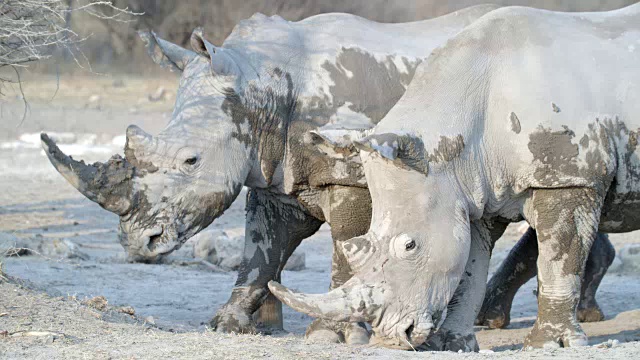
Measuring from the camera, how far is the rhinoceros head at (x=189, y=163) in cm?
680

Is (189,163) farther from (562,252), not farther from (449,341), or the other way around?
(562,252)

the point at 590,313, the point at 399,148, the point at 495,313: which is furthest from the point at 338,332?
the point at 590,313

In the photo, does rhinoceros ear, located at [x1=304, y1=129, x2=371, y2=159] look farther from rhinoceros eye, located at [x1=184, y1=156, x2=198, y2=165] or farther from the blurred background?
the blurred background

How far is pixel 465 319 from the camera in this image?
21.0 ft

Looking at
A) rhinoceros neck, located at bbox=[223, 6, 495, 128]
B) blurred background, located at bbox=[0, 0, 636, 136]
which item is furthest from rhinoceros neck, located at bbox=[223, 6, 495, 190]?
blurred background, located at bbox=[0, 0, 636, 136]

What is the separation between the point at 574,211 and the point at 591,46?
95 cm

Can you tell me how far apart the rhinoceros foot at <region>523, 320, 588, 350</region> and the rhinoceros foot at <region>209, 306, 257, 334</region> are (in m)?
2.03

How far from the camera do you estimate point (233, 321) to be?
751cm

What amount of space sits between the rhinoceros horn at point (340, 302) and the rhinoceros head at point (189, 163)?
4.65ft

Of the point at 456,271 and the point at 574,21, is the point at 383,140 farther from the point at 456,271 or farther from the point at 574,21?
the point at 574,21

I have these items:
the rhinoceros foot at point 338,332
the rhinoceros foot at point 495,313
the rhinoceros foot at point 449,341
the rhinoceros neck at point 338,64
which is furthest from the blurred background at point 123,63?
the rhinoceros foot at point 449,341

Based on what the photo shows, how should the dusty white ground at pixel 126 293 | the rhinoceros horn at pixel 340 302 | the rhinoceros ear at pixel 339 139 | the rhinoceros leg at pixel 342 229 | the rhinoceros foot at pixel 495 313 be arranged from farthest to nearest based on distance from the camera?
the rhinoceros foot at pixel 495 313
the rhinoceros leg at pixel 342 229
the rhinoceros ear at pixel 339 139
the rhinoceros horn at pixel 340 302
the dusty white ground at pixel 126 293

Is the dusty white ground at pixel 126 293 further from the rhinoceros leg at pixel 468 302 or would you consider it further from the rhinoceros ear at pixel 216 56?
the rhinoceros ear at pixel 216 56

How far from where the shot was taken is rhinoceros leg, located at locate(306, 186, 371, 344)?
6754 mm
